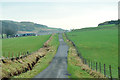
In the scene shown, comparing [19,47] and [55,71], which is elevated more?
[19,47]

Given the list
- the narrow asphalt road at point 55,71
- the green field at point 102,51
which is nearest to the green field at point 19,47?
the narrow asphalt road at point 55,71

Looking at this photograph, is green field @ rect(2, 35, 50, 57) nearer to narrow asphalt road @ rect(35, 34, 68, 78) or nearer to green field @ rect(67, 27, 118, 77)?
narrow asphalt road @ rect(35, 34, 68, 78)

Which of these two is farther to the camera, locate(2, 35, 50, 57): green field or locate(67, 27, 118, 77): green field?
locate(2, 35, 50, 57): green field

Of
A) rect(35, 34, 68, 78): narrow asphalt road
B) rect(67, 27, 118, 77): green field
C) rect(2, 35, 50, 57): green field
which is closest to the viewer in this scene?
rect(35, 34, 68, 78): narrow asphalt road

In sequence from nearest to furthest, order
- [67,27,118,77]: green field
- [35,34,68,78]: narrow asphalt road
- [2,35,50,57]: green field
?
[35,34,68,78]: narrow asphalt road < [67,27,118,77]: green field < [2,35,50,57]: green field

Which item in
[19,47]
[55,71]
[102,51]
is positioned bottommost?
[55,71]

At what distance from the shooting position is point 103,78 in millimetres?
23547

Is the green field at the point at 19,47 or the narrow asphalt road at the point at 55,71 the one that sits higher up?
the green field at the point at 19,47

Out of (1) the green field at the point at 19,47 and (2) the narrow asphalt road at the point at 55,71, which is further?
(1) the green field at the point at 19,47

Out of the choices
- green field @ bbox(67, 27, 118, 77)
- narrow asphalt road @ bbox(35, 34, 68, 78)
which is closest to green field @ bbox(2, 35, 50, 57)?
narrow asphalt road @ bbox(35, 34, 68, 78)

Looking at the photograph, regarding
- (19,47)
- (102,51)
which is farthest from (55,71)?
(19,47)

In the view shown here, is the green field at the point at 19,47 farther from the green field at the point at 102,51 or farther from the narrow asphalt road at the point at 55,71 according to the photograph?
the green field at the point at 102,51

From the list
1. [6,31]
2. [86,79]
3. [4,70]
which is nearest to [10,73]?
[4,70]

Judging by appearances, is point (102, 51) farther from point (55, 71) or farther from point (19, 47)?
point (19, 47)
